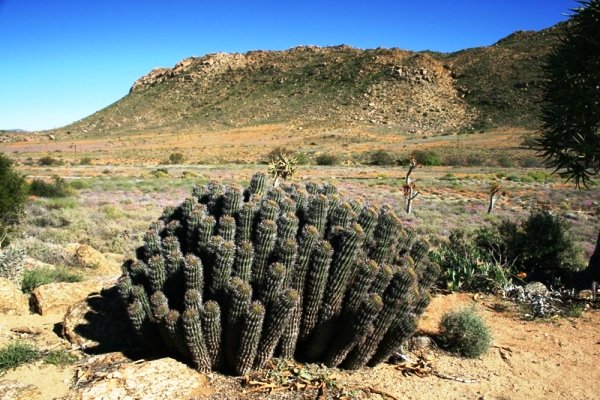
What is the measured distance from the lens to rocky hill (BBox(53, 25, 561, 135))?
235 ft

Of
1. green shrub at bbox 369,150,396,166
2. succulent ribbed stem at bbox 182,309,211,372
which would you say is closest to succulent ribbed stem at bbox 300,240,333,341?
succulent ribbed stem at bbox 182,309,211,372

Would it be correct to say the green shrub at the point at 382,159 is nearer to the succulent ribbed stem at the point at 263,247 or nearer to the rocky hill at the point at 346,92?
the rocky hill at the point at 346,92

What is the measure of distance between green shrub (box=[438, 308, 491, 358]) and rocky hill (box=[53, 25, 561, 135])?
6602 cm

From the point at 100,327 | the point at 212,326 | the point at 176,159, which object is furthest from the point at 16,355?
the point at 176,159

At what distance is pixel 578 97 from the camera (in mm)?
7785

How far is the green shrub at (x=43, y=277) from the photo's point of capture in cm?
689

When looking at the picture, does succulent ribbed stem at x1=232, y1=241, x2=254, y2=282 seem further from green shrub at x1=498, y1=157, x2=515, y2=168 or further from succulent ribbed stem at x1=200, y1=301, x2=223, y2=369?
green shrub at x1=498, y1=157, x2=515, y2=168

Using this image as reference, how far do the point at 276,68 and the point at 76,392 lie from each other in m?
91.1

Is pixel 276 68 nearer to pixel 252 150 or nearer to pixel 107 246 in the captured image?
pixel 252 150

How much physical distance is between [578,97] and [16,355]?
8.50 metres

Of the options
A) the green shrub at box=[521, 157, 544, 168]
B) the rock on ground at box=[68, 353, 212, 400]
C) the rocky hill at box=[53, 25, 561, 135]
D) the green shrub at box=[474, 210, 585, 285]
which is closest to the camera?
the rock on ground at box=[68, 353, 212, 400]

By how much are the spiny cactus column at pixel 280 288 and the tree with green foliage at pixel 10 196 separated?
9159 mm

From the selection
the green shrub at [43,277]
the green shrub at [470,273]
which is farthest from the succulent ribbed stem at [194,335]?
the green shrub at [470,273]

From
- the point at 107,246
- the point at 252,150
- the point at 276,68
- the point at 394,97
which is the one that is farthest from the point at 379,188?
the point at 276,68
